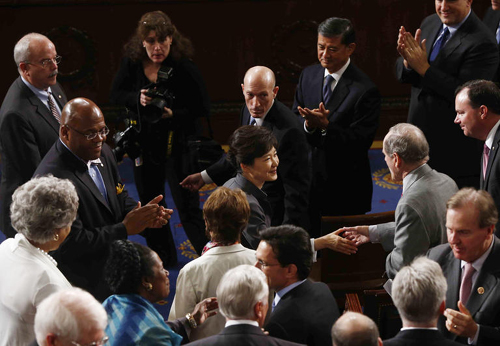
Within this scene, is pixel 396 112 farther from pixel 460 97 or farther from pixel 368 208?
pixel 460 97

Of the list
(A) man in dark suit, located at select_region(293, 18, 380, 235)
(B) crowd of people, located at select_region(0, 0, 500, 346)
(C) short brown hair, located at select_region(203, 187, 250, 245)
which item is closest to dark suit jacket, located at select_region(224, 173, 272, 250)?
(B) crowd of people, located at select_region(0, 0, 500, 346)

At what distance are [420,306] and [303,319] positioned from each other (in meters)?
0.50

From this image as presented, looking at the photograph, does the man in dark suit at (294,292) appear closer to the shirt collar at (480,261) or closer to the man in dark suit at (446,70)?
the shirt collar at (480,261)

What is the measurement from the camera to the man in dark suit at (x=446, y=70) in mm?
4664

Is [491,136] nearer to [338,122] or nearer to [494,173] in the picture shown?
[494,173]

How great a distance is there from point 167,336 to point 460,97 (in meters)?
2.23

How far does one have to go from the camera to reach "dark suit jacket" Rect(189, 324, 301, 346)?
2553 mm

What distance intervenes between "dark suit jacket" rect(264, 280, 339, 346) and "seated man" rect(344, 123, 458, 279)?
2.14ft

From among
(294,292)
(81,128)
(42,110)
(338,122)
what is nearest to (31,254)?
(81,128)

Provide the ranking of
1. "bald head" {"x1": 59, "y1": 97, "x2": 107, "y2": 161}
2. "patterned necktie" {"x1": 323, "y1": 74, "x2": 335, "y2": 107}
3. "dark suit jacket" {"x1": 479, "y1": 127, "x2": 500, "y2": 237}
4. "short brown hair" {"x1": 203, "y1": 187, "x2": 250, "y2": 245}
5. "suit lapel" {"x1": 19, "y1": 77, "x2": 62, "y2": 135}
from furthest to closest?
"patterned necktie" {"x1": 323, "y1": 74, "x2": 335, "y2": 107} < "suit lapel" {"x1": 19, "y1": 77, "x2": 62, "y2": 135} < "dark suit jacket" {"x1": 479, "y1": 127, "x2": 500, "y2": 237} < "bald head" {"x1": 59, "y1": 97, "x2": 107, "y2": 161} < "short brown hair" {"x1": 203, "y1": 187, "x2": 250, "y2": 245}

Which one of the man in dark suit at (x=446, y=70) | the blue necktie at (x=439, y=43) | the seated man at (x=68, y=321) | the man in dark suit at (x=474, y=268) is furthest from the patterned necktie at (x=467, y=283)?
the blue necktie at (x=439, y=43)

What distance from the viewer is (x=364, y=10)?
7.45m

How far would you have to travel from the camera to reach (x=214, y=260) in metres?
3.20

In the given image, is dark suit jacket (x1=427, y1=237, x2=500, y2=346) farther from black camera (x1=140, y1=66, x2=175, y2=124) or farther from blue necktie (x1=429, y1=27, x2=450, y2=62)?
black camera (x1=140, y1=66, x2=175, y2=124)
